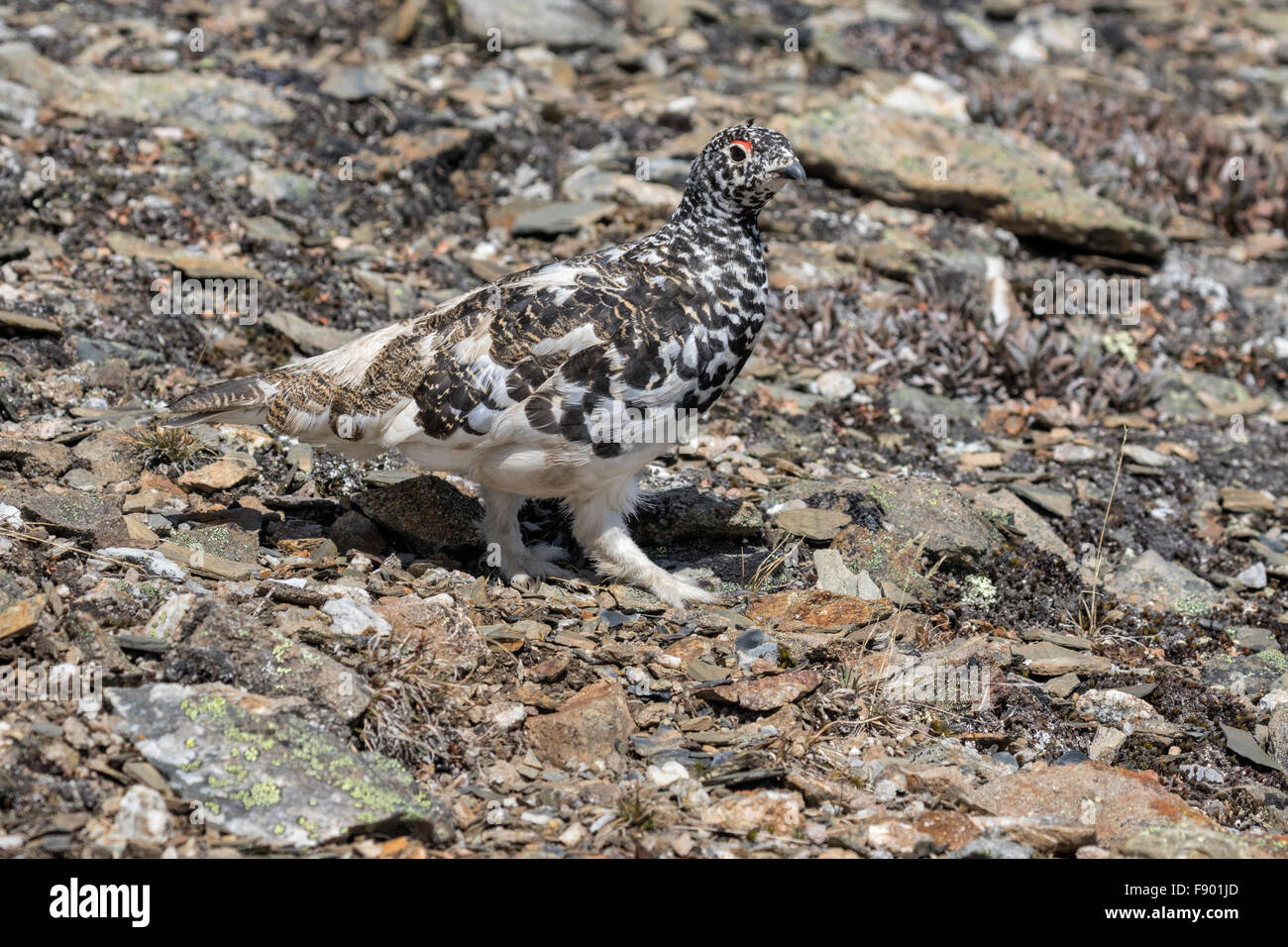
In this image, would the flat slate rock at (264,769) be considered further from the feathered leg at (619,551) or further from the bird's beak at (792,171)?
the bird's beak at (792,171)

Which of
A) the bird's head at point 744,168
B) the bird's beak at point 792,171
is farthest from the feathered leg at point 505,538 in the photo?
the bird's beak at point 792,171

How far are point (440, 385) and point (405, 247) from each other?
4.82 meters

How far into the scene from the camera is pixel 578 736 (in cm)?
542

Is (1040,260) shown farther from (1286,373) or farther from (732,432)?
(732,432)

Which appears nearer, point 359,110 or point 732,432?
point 732,432

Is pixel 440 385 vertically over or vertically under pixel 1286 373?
over

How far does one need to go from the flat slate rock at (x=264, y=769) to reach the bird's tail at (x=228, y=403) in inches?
80.3

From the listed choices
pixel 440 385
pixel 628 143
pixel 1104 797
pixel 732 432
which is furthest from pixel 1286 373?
pixel 440 385

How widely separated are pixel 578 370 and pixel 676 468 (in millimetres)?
2287

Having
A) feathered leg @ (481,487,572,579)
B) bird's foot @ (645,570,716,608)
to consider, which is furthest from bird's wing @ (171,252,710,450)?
bird's foot @ (645,570,716,608)

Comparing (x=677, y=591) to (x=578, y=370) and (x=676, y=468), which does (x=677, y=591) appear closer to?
(x=578, y=370)

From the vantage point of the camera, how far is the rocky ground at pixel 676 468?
508 centimetres
